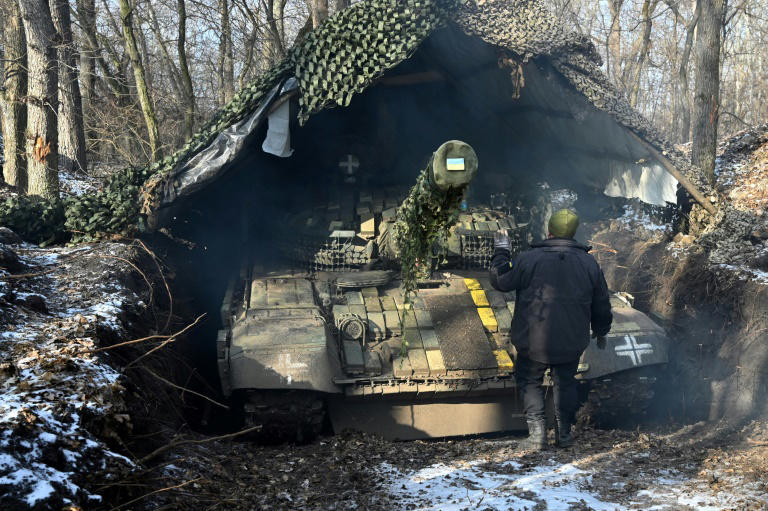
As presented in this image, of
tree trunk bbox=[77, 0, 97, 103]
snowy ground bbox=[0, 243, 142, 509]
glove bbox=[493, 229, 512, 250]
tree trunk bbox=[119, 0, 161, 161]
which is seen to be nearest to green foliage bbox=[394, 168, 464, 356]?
glove bbox=[493, 229, 512, 250]

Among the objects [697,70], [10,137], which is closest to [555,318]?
[697,70]

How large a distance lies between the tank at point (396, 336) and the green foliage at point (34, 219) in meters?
2.16

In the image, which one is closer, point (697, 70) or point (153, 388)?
point (153, 388)

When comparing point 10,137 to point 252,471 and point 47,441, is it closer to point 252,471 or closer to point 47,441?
point 252,471

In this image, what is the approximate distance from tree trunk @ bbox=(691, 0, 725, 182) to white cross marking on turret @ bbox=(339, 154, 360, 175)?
19.0 feet

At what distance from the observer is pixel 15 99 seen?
10.8 metres

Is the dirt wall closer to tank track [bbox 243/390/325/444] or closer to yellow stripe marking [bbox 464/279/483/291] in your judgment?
yellow stripe marking [bbox 464/279/483/291]

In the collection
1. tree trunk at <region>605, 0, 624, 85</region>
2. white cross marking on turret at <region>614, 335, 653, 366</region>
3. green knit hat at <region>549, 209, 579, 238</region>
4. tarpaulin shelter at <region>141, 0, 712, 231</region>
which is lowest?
white cross marking on turret at <region>614, 335, 653, 366</region>

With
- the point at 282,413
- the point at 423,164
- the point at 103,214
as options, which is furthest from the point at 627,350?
the point at 103,214

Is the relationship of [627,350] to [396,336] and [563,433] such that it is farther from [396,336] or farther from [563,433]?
[396,336]

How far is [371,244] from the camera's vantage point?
27.9 feet

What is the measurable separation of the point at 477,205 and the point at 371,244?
1.70 metres

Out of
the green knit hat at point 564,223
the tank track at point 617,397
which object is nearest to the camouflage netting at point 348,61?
the green knit hat at point 564,223

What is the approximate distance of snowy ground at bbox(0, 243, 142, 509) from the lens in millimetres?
3482
